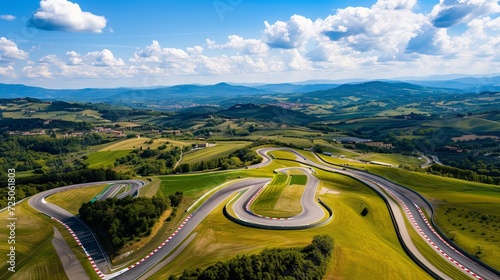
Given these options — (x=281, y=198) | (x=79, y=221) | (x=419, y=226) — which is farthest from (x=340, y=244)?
(x=79, y=221)

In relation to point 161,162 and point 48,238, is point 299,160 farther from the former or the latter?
point 48,238

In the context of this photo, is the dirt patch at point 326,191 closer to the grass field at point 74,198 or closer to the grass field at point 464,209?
the grass field at point 464,209

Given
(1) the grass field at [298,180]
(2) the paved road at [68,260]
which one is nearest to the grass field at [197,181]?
(1) the grass field at [298,180]

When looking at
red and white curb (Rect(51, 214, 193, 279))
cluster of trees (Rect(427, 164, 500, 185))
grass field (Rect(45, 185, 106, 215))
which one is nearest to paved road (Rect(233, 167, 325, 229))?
red and white curb (Rect(51, 214, 193, 279))

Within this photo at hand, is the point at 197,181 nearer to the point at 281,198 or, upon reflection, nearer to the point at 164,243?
the point at 281,198

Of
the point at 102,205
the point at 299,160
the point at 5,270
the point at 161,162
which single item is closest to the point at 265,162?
the point at 299,160
